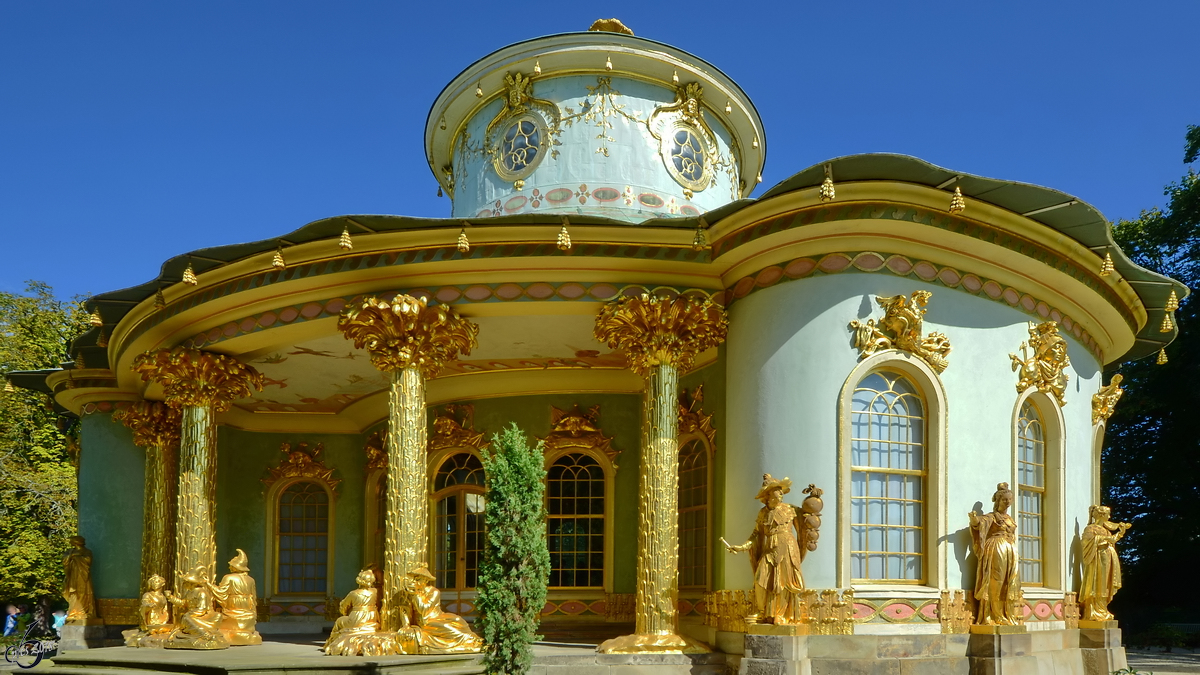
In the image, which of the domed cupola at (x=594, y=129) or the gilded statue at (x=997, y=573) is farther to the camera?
the domed cupola at (x=594, y=129)

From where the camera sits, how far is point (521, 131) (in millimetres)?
15656

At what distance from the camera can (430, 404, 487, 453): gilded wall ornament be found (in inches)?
642

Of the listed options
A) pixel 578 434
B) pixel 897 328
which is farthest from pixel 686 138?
pixel 897 328

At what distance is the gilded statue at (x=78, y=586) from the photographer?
688 inches

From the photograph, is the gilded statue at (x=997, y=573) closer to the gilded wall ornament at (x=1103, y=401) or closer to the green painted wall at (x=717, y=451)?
the green painted wall at (x=717, y=451)

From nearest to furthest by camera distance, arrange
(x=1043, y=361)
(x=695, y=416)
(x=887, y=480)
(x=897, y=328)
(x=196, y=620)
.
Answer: (x=897, y=328), (x=887, y=480), (x=1043, y=361), (x=196, y=620), (x=695, y=416)

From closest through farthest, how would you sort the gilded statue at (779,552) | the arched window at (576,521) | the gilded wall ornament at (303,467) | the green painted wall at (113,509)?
the gilded statue at (779,552) < the arched window at (576,521) < the green painted wall at (113,509) < the gilded wall ornament at (303,467)

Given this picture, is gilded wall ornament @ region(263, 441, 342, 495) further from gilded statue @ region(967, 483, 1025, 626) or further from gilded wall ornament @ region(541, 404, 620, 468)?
gilded statue @ region(967, 483, 1025, 626)

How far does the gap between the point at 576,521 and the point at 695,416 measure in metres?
2.87

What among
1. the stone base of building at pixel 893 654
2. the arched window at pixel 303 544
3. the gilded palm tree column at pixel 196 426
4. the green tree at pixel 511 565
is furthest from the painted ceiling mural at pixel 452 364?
the stone base of building at pixel 893 654

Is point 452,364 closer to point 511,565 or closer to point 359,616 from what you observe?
point 359,616

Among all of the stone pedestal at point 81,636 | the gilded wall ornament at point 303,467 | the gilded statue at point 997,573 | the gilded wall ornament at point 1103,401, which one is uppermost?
the gilded wall ornament at point 1103,401

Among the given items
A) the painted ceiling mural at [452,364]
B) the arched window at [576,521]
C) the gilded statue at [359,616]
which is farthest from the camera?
the arched window at [576,521]

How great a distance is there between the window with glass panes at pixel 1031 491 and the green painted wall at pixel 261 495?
1082 centimetres
